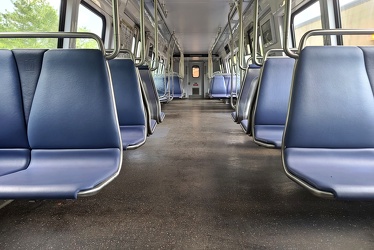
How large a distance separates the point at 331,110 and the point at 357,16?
7.68ft

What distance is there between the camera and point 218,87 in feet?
32.7

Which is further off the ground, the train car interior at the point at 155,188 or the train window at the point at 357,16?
the train window at the point at 357,16

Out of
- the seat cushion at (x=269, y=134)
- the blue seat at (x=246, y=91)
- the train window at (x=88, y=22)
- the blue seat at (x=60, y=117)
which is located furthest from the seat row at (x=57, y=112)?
the train window at (x=88, y=22)

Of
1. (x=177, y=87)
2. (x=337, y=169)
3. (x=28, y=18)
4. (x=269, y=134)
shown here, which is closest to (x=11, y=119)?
(x=337, y=169)

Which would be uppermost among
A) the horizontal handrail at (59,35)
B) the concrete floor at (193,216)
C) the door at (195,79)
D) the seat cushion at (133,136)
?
the door at (195,79)

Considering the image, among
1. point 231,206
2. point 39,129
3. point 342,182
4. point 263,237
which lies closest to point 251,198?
point 231,206

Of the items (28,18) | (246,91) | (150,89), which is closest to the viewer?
(28,18)

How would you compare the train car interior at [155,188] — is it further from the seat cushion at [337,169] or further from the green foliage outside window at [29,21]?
the green foliage outside window at [29,21]

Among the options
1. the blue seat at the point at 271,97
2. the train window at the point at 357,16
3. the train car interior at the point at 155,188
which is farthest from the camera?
the train window at the point at 357,16

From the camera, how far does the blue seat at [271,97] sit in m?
2.33

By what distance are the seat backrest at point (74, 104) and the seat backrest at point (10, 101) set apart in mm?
65

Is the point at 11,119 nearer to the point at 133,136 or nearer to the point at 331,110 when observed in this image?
the point at 133,136

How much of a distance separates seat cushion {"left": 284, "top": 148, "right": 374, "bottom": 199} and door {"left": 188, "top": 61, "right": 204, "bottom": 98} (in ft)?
61.2

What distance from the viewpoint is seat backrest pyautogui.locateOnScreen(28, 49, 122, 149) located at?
4.79ft
